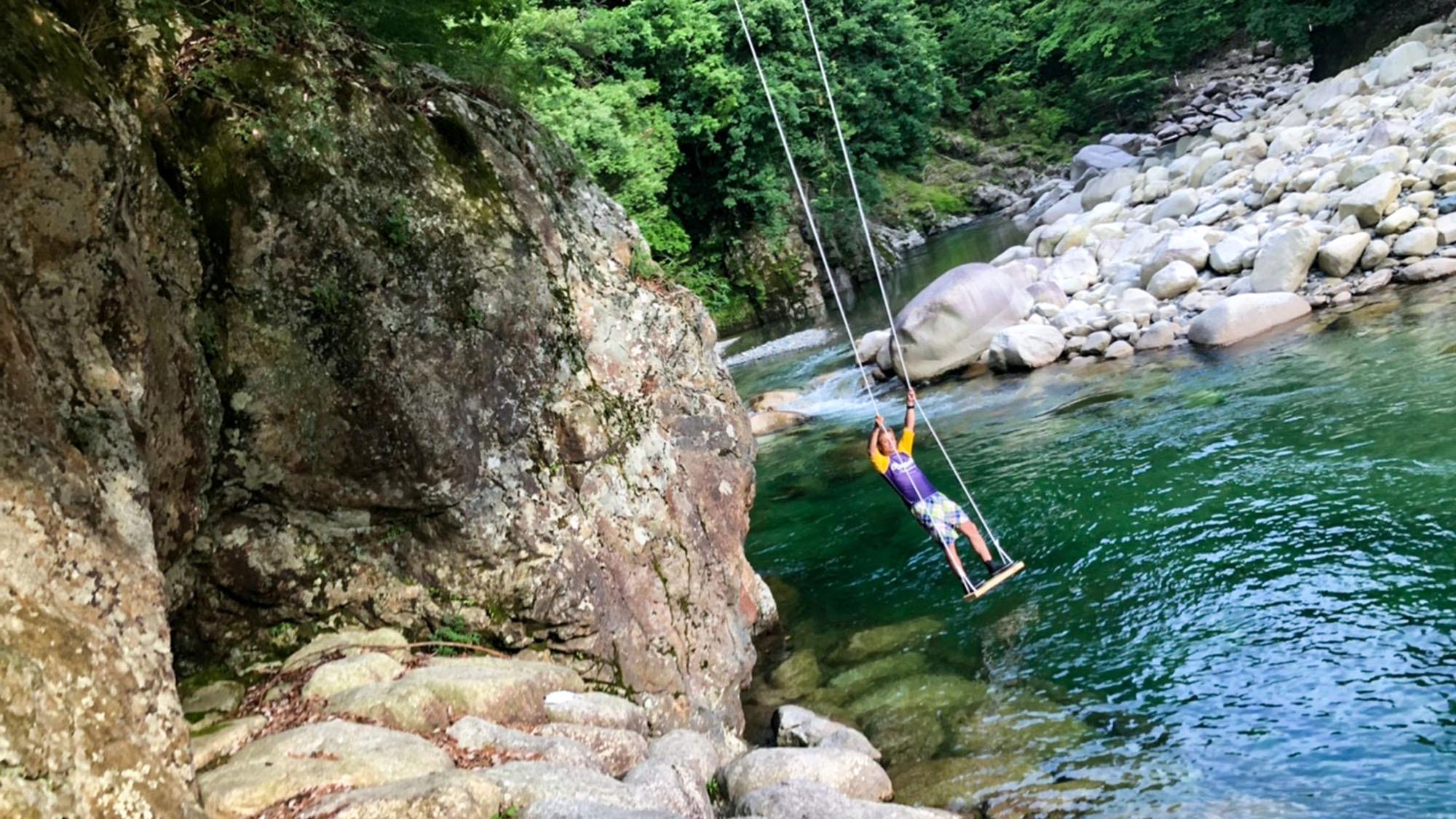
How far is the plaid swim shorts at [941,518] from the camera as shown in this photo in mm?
10555

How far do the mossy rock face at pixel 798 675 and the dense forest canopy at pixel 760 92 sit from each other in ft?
41.7

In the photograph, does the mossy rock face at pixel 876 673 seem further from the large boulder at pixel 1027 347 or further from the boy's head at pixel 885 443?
the large boulder at pixel 1027 347

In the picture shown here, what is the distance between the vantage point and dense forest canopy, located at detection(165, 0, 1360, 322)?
26344 millimetres

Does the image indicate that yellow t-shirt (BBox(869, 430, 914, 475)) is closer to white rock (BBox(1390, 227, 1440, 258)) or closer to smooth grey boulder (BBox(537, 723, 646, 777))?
smooth grey boulder (BBox(537, 723, 646, 777))

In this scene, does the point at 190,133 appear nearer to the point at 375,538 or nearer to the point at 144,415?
the point at 144,415

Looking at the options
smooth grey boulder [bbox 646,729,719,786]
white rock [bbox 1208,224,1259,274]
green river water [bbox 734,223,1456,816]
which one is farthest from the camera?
white rock [bbox 1208,224,1259,274]

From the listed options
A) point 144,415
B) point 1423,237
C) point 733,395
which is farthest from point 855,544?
point 1423,237

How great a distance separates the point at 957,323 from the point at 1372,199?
7.97 meters

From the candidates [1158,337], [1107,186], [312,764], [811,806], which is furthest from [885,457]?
[1107,186]

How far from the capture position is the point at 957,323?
20516mm

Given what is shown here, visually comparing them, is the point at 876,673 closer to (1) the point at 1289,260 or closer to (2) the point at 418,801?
(2) the point at 418,801

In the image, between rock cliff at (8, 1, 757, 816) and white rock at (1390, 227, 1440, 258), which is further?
A: white rock at (1390, 227, 1440, 258)

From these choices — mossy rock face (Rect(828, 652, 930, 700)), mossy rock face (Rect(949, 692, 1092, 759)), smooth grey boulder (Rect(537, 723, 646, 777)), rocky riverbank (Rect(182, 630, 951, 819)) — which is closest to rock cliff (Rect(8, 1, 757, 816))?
rocky riverbank (Rect(182, 630, 951, 819))

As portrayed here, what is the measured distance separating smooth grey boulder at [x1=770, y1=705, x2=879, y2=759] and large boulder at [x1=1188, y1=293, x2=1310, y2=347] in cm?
1243
